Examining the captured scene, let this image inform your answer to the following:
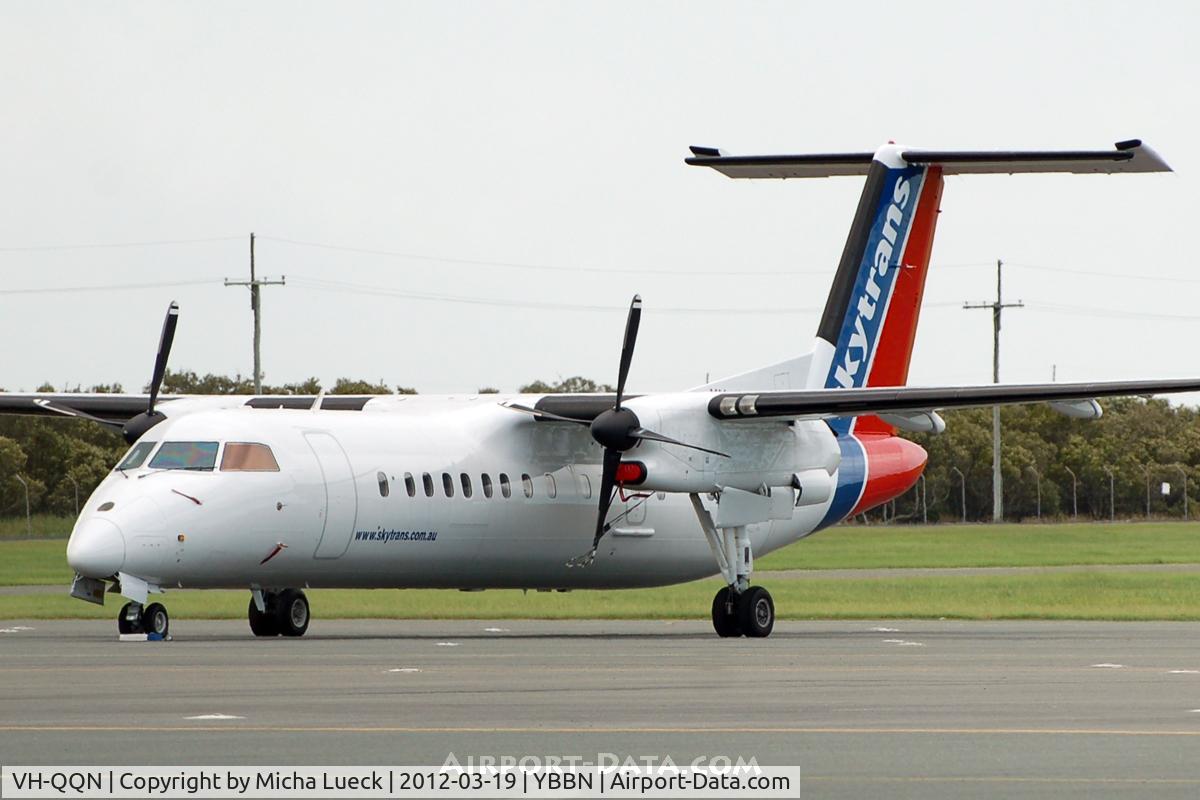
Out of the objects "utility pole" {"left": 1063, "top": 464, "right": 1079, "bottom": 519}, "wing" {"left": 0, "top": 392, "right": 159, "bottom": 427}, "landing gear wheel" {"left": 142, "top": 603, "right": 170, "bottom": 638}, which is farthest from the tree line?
"landing gear wheel" {"left": 142, "top": 603, "right": 170, "bottom": 638}

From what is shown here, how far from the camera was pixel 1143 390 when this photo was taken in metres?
21.2

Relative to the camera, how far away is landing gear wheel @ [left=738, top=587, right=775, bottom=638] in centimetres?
2262

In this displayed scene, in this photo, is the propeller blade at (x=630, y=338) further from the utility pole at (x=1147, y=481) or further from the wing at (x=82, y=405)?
the utility pole at (x=1147, y=481)

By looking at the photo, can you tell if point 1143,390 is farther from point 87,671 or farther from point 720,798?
point 720,798

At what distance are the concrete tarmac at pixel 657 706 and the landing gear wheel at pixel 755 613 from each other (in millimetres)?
2403

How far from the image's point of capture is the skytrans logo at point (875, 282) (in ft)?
83.1

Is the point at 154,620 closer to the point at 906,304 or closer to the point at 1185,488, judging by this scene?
the point at 906,304

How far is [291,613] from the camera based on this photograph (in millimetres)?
22062

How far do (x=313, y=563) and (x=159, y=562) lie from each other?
224cm

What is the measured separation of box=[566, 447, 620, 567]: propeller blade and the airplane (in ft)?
0.11

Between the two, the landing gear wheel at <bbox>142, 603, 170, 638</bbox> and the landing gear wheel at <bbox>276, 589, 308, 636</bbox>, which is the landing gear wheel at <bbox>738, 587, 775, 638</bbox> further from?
the landing gear wheel at <bbox>142, 603, 170, 638</bbox>

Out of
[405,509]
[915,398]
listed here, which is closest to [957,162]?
[915,398]

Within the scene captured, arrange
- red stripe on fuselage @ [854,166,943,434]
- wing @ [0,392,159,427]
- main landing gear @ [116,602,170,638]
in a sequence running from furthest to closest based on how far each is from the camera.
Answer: red stripe on fuselage @ [854,166,943,434], wing @ [0,392,159,427], main landing gear @ [116,602,170,638]

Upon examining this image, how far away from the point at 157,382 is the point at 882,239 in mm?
10252
